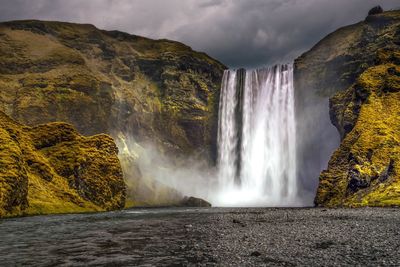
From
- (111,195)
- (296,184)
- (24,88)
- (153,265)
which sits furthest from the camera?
(24,88)

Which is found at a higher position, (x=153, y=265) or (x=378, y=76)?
(x=378, y=76)

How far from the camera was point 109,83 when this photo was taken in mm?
124062

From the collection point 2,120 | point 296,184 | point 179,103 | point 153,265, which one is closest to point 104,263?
point 153,265

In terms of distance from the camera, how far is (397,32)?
346 feet

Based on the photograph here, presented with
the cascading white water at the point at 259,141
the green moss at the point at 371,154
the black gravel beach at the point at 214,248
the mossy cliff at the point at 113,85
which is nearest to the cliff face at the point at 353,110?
the green moss at the point at 371,154

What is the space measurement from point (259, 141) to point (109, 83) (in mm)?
52012

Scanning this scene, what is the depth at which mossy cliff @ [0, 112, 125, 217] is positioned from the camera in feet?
179

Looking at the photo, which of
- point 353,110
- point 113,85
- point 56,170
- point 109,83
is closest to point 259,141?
point 353,110

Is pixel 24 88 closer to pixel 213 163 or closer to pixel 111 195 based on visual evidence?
pixel 111 195

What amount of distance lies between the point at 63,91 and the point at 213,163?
2029 inches

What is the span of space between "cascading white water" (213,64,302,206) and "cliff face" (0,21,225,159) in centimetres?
1258

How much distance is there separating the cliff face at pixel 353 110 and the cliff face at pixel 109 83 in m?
33.1

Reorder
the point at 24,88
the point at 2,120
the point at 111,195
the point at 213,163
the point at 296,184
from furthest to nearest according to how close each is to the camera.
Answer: the point at 213,163 < the point at 24,88 < the point at 296,184 < the point at 111,195 < the point at 2,120

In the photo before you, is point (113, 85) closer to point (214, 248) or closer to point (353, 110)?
point (353, 110)
